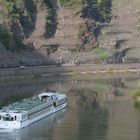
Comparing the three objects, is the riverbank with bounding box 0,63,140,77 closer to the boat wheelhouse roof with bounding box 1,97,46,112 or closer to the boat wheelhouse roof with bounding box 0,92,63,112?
the boat wheelhouse roof with bounding box 0,92,63,112

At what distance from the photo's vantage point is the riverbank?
12231cm

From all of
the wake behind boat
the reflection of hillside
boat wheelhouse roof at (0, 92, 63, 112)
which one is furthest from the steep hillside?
boat wheelhouse roof at (0, 92, 63, 112)

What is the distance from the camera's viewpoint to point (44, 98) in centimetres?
8469

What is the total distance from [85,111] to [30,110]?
6.55 metres

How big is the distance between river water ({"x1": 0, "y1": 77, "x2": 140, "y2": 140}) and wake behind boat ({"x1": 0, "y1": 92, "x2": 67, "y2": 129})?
0.77 meters

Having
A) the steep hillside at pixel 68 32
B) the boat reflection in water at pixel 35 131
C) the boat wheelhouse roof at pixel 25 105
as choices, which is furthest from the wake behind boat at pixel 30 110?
the steep hillside at pixel 68 32

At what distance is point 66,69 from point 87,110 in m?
50.0

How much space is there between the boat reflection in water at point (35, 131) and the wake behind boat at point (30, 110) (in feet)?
2.33

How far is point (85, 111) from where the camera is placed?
7938cm

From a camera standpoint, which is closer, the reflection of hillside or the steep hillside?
the reflection of hillside

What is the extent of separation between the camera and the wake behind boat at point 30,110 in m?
71.2

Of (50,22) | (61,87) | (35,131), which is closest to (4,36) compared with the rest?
(50,22)

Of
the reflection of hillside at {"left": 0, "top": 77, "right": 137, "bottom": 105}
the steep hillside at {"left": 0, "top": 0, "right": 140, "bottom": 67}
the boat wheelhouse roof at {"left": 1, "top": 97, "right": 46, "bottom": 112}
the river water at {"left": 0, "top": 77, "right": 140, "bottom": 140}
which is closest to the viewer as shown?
the river water at {"left": 0, "top": 77, "right": 140, "bottom": 140}

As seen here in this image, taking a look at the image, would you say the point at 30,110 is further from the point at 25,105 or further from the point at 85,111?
the point at 85,111
